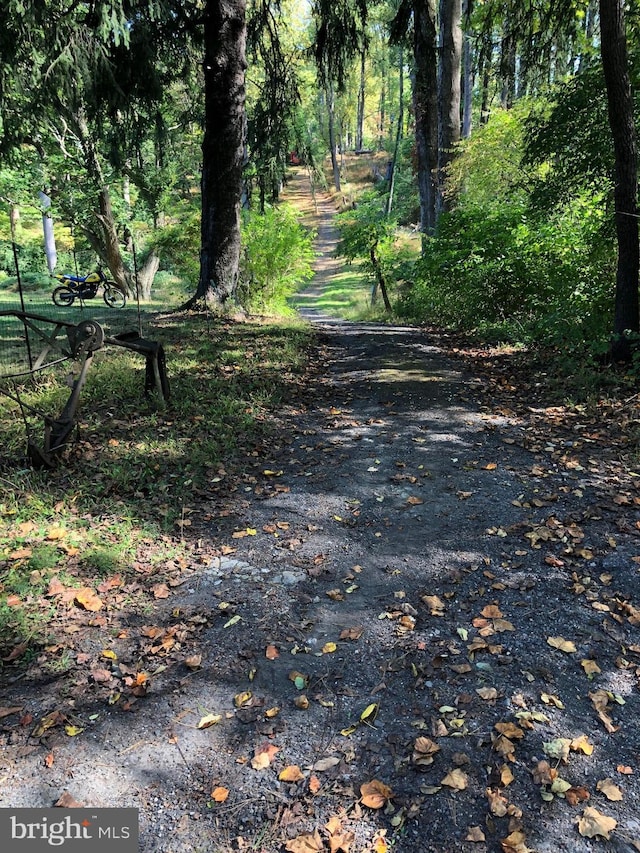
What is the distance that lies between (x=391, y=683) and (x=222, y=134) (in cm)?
990

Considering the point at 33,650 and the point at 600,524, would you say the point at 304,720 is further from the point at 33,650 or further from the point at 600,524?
the point at 600,524

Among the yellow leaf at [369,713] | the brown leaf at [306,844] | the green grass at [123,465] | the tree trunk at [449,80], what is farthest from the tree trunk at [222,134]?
the brown leaf at [306,844]

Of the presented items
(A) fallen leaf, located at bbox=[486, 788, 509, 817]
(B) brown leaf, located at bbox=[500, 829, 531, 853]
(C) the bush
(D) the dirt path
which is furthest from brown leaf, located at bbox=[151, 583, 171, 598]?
(C) the bush

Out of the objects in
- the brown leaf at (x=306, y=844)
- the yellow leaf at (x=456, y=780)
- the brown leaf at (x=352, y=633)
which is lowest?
the brown leaf at (x=306, y=844)

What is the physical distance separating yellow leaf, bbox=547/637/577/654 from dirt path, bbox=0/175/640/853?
0.01m

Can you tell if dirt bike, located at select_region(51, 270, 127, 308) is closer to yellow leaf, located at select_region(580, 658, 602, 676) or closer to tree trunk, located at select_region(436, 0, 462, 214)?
tree trunk, located at select_region(436, 0, 462, 214)

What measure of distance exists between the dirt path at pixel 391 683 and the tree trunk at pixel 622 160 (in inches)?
106

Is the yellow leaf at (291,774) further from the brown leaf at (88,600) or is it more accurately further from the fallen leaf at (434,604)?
the brown leaf at (88,600)

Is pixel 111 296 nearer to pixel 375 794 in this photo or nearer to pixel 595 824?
pixel 375 794

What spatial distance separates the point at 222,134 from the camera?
997 cm

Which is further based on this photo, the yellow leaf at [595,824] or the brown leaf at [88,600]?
the brown leaf at [88,600]

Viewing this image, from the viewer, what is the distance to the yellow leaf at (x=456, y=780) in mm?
2246

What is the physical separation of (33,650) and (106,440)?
2.77 meters

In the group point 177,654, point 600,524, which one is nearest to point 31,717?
point 177,654
